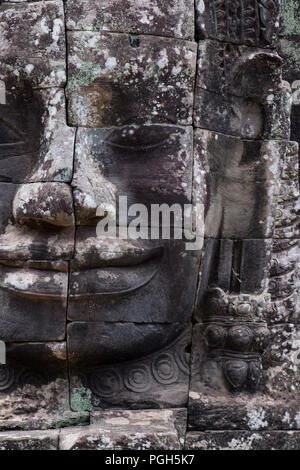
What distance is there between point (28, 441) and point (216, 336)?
116cm

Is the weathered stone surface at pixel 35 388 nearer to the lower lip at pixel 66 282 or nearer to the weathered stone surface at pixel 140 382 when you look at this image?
the weathered stone surface at pixel 140 382

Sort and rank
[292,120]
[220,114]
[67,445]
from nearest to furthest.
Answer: [67,445]
[220,114]
[292,120]

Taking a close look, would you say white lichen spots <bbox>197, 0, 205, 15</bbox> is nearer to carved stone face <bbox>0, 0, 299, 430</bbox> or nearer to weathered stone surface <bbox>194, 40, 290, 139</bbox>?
carved stone face <bbox>0, 0, 299, 430</bbox>

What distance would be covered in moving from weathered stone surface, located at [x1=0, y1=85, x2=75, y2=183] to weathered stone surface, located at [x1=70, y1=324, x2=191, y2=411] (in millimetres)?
982

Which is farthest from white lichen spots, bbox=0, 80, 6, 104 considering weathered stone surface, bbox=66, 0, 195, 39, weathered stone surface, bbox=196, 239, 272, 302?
weathered stone surface, bbox=196, 239, 272, 302

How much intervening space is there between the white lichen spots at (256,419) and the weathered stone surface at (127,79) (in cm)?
161

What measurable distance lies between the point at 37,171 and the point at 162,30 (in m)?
0.98

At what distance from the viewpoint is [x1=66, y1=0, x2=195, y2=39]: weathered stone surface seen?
15.4 feet

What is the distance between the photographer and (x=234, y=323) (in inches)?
199

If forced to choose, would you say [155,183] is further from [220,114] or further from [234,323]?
[234,323]

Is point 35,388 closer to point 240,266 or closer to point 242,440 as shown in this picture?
point 242,440

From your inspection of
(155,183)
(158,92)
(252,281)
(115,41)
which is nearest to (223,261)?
(252,281)

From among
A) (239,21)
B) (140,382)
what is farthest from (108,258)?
(239,21)

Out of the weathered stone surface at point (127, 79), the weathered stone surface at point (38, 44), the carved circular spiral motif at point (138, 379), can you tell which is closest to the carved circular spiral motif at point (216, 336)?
the carved circular spiral motif at point (138, 379)
